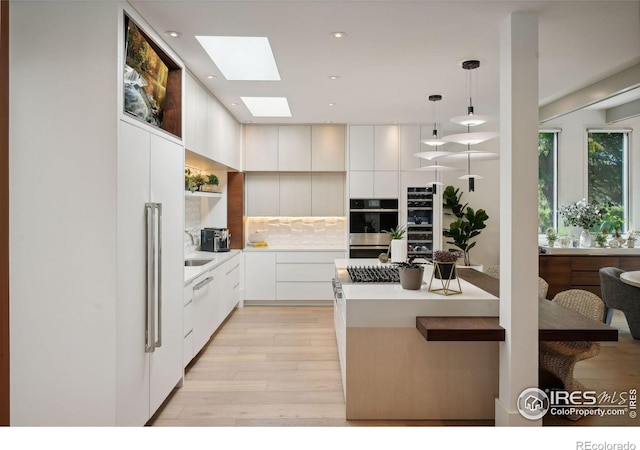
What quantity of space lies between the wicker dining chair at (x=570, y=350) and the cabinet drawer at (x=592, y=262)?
9.77ft

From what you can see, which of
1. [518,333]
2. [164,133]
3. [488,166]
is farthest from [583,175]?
[164,133]

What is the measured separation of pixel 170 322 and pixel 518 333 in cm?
230

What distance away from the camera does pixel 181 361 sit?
11.1 ft

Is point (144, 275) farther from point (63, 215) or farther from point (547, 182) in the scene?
point (547, 182)

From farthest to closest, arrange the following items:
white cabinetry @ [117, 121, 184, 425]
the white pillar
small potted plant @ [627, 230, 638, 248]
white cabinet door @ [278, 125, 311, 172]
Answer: white cabinet door @ [278, 125, 311, 172]
small potted plant @ [627, 230, 638, 248]
the white pillar
white cabinetry @ [117, 121, 184, 425]

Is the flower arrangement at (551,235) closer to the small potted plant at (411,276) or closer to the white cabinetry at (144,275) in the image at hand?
the small potted plant at (411,276)

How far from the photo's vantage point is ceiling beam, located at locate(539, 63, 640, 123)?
3811 millimetres

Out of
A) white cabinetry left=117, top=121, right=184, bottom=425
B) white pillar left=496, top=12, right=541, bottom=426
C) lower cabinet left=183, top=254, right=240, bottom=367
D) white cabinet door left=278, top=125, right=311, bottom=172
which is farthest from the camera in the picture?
white cabinet door left=278, top=125, right=311, bottom=172

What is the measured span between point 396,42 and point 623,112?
16.0 feet

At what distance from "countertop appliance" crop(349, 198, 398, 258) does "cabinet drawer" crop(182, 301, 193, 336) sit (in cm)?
294

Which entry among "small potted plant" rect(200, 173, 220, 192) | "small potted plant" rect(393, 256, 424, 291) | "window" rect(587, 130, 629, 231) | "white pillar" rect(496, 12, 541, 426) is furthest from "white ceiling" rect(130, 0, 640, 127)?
"window" rect(587, 130, 629, 231)

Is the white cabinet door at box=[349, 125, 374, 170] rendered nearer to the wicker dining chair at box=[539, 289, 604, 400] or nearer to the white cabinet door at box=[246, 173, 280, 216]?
the white cabinet door at box=[246, 173, 280, 216]

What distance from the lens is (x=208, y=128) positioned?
4.45 m

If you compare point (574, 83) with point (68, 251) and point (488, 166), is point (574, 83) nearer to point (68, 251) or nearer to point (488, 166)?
point (488, 166)
